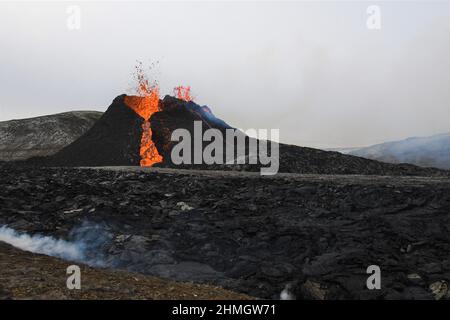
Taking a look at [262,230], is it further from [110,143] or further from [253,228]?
[110,143]

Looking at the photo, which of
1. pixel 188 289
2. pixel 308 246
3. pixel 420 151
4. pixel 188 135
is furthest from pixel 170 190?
pixel 420 151

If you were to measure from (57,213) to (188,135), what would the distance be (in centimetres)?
2515

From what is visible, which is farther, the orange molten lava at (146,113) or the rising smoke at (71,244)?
the orange molten lava at (146,113)

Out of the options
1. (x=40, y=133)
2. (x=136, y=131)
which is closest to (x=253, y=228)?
(x=136, y=131)

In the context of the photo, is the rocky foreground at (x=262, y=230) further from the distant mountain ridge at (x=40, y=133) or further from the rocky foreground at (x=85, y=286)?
the distant mountain ridge at (x=40, y=133)

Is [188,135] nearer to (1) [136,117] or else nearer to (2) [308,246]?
(1) [136,117]

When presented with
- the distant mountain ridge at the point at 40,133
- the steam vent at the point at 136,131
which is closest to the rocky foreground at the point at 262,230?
the steam vent at the point at 136,131

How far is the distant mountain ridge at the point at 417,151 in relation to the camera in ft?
179

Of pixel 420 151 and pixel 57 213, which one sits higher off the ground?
pixel 420 151

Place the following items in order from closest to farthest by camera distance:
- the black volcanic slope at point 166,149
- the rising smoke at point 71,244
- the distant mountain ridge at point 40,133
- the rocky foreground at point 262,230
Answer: the rocky foreground at point 262,230, the rising smoke at point 71,244, the black volcanic slope at point 166,149, the distant mountain ridge at point 40,133

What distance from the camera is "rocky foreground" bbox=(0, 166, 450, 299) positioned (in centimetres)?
923

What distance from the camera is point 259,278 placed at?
9266 millimetres

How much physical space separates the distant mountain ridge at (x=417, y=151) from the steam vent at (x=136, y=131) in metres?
29.2
